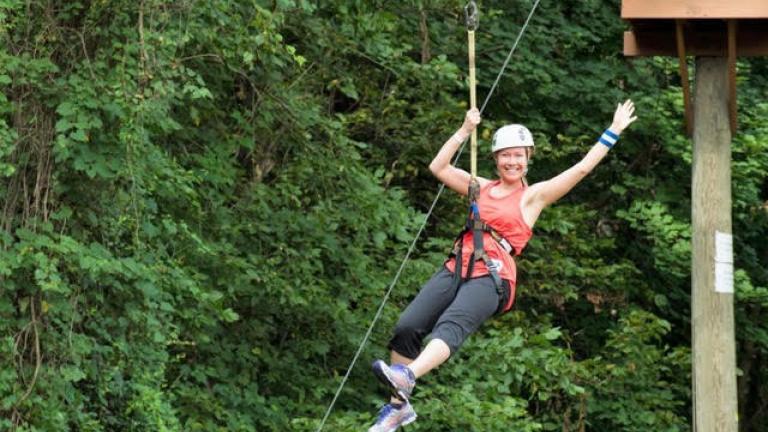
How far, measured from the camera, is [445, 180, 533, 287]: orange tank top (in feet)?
20.8

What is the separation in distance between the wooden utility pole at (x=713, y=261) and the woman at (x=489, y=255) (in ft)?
5.51

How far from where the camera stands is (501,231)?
6.37 metres

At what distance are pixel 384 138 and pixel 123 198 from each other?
3.99 meters

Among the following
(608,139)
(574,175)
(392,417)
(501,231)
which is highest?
(608,139)

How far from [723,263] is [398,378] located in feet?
8.39

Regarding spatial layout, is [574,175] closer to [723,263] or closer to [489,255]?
[489,255]

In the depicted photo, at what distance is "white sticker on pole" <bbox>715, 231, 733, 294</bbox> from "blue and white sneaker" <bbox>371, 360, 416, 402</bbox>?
245 centimetres

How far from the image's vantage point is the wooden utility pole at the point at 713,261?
788cm

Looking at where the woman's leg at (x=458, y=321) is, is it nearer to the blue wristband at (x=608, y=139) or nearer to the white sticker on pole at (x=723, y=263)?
the blue wristband at (x=608, y=139)

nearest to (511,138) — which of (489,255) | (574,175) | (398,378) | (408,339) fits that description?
(574,175)

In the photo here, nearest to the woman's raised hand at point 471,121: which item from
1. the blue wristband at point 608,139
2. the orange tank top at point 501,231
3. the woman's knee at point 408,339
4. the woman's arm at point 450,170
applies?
the woman's arm at point 450,170

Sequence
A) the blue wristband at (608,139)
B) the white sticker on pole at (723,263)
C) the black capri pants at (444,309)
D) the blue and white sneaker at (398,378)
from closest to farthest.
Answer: the blue and white sneaker at (398,378) → the black capri pants at (444,309) → the blue wristband at (608,139) → the white sticker on pole at (723,263)

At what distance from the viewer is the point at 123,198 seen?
809 centimetres

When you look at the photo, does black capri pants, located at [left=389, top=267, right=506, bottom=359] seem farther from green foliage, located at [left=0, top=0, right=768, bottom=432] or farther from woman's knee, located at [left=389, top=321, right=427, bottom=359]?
green foliage, located at [left=0, top=0, right=768, bottom=432]
